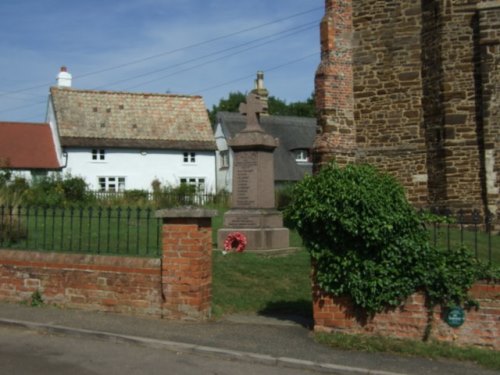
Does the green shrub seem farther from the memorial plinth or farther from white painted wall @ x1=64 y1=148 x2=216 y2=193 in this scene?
white painted wall @ x1=64 y1=148 x2=216 y2=193

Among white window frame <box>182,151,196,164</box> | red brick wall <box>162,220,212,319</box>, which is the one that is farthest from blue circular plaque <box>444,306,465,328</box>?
white window frame <box>182,151,196,164</box>

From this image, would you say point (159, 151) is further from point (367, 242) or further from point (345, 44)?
point (367, 242)

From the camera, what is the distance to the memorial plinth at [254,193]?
43.9 ft

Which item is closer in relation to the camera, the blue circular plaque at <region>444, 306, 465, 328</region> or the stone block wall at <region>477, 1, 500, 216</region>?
the blue circular plaque at <region>444, 306, 465, 328</region>

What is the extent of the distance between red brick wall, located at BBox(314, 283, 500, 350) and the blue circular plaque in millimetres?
51

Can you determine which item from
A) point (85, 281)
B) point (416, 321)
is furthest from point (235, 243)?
point (416, 321)

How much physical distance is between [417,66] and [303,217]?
471 inches

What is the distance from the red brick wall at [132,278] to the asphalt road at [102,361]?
1.14 metres

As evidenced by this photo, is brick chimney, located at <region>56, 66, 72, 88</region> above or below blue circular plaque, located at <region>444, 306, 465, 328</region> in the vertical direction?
above

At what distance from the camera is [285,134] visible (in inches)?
1822

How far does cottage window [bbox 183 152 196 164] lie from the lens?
41562 mm

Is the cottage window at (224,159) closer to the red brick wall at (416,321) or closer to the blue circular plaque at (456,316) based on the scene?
the red brick wall at (416,321)

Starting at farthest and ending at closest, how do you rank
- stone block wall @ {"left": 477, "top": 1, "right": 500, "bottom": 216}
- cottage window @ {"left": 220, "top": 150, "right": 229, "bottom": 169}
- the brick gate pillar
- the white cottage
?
cottage window @ {"left": 220, "top": 150, "right": 229, "bottom": 169}, the white cottage, stone block wall @ {"left": 477, "top": 1, "right": 500, "bottom": 216}, the brick gate pillar

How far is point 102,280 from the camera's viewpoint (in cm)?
873
